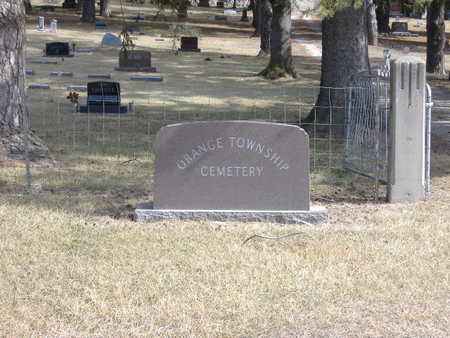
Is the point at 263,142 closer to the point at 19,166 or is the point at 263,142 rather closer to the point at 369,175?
the point at 369,175

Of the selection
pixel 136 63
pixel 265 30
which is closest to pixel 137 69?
pixel 136 63

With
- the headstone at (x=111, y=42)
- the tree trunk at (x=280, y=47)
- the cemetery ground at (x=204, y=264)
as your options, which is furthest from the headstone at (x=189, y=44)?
the cemetery ground at (x=204, y=264)

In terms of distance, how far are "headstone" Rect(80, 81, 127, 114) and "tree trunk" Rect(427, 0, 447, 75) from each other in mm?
15955

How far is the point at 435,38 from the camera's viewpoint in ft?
105

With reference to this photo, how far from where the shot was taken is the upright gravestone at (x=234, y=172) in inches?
340

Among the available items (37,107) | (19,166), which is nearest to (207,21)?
(37,107)

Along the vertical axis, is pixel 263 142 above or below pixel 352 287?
above

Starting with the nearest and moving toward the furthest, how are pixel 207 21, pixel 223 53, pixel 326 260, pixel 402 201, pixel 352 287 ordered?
pixel 352 287, pixel 326 260, pixel 402 201, pixel 223 53, pixel 207 21

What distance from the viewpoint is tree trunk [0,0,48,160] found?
11.5 m

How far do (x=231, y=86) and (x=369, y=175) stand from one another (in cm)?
1485

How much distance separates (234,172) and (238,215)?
0.39m

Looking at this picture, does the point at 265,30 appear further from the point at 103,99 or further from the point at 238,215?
the point at 238,215

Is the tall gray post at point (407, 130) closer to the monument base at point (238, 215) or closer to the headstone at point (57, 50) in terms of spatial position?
the monument base at point (238, 215)

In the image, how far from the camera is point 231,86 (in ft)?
83.3
